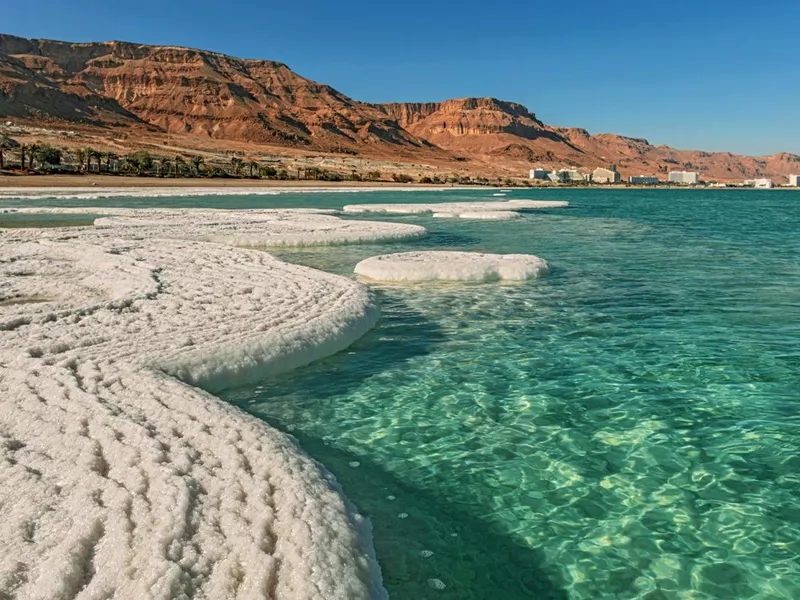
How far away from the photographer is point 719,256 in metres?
22.5

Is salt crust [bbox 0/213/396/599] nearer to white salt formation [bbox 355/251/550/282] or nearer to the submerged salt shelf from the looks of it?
white salt formation [bbox 355/251/550/282]

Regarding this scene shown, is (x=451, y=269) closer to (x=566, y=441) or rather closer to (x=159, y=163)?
(x=566, y=441)

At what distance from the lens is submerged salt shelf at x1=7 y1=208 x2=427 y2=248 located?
23.2 meters

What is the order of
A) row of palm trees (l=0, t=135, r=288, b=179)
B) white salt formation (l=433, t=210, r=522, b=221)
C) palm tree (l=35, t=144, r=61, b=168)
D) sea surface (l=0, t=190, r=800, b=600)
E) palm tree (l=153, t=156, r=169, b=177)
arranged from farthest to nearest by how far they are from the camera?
palm tree (l=153, t=156, r=169, b=177) → row of palm trees (l=0, t=135, r=288, b=179) → palm tree (l=35, t=144, r=61, b=168) → white salt formation (l=433, t=210, r=522, b=221) → sea surface (l=0, t=190, r=800, b=600)

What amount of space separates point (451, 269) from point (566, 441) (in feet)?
30.6

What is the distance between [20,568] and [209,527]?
1.10 metres

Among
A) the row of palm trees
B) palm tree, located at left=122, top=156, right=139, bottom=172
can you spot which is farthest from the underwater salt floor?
palm tree, located at left=122, top=156, right=139, bottom=172

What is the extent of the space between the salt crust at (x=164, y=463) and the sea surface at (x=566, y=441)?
513 mm

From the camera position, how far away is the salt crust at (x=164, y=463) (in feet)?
12.7

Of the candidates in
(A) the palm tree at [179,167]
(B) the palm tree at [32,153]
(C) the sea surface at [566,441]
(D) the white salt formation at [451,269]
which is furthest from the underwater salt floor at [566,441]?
(A) the palm tree at [179,167]

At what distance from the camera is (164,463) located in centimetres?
519

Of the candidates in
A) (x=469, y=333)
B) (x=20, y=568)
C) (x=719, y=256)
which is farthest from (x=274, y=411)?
(x=719, y=256)

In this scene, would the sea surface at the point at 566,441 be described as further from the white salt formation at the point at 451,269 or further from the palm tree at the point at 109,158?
the palm tree at the point at 109,158

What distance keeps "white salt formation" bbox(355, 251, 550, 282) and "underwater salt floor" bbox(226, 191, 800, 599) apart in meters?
2.31
